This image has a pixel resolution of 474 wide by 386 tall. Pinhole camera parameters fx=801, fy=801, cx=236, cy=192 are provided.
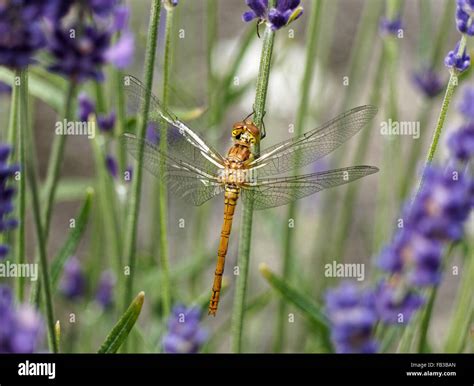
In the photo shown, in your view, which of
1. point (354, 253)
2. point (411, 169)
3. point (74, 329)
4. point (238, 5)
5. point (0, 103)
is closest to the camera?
point (411, 169)

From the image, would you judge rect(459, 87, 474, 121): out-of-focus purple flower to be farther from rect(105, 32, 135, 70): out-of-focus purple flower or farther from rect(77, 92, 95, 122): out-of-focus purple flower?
rect(77, 92, 95, 122): out-of-focus purple flower

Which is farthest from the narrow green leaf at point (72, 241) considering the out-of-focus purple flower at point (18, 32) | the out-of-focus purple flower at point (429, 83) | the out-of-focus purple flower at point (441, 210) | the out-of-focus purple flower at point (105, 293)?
the out-of-focus purple flower at point (429, 83)

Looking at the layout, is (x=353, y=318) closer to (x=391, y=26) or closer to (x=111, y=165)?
(x=111, y=165)

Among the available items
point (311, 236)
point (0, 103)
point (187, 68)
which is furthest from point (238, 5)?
point (0, 103)

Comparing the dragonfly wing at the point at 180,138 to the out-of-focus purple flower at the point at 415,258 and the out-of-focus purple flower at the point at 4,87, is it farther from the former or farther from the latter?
the out-of-focus purple flower at the point at 415,258

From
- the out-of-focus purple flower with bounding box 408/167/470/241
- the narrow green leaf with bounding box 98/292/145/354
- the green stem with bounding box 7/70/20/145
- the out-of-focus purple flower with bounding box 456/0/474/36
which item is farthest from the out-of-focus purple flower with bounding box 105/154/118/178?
the out-of-focus purple flower with bounding box 408/167/470/241

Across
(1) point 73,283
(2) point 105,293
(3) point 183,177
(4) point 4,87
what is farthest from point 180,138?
(1) point 73,283

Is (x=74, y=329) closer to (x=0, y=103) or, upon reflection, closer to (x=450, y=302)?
(x=0, y=103)
